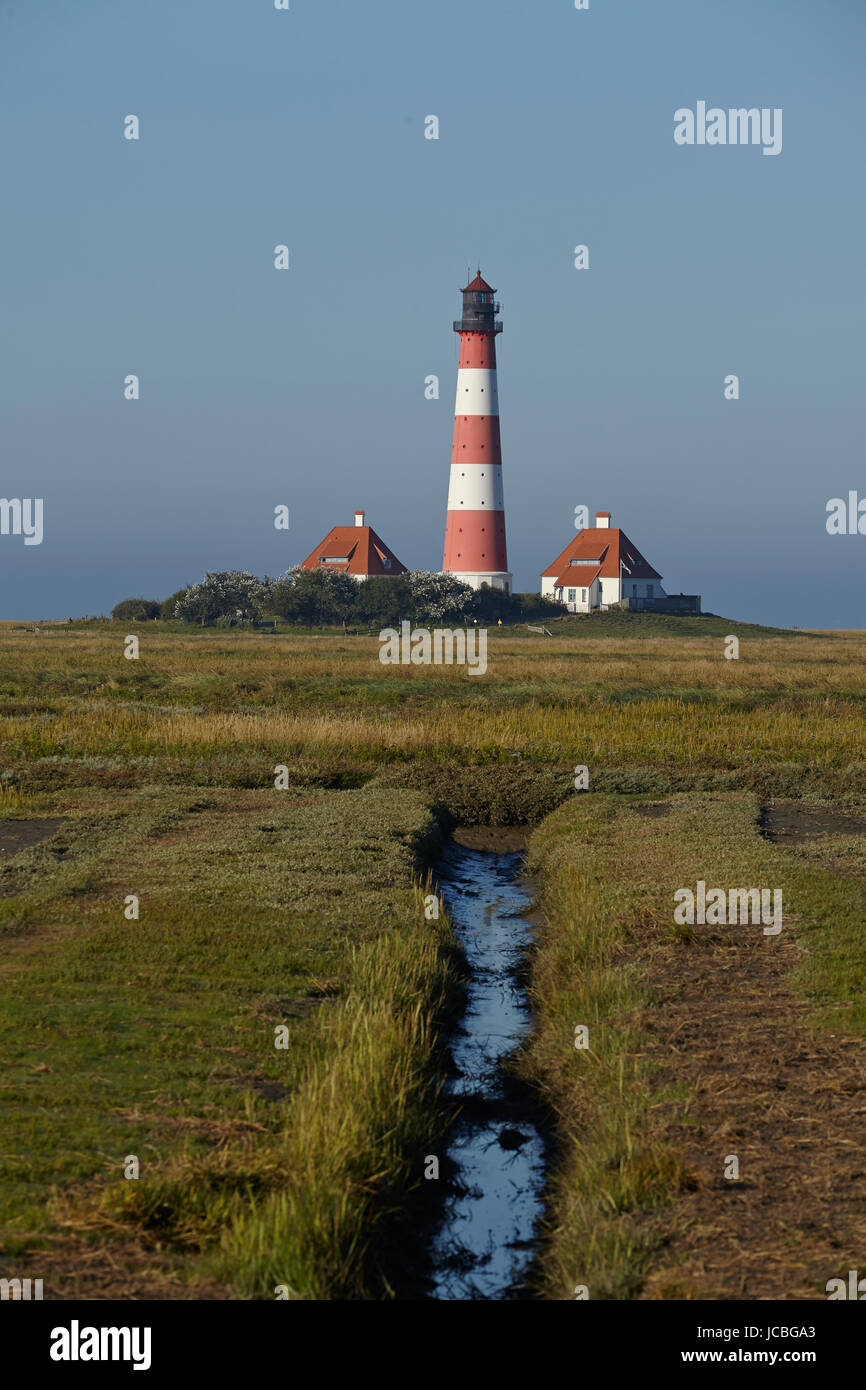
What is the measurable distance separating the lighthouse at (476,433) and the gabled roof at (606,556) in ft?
48.2

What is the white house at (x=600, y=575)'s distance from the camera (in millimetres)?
103500

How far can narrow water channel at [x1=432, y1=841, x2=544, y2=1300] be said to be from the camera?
8.09m

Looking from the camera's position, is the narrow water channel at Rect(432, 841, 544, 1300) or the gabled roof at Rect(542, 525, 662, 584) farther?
the gabled roof at Rect(542, 525, 662, 584)

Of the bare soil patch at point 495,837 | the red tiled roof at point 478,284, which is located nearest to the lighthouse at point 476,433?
the red tiled roof at point 478,284

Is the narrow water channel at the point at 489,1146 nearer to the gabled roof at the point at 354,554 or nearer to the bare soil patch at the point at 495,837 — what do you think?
the bare soil patch at the point at 495,837

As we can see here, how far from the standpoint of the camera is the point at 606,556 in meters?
106

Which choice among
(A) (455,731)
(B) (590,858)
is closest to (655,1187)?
(B) (590,858)

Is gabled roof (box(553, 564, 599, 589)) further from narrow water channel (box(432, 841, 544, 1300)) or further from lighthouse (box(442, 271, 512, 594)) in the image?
narrow water channel (box(432, 841, 544, 1300))

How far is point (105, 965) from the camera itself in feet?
39.5

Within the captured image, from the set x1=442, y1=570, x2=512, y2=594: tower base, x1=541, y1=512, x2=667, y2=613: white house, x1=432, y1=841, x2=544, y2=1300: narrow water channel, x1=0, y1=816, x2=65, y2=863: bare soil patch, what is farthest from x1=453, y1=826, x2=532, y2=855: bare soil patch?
x1=541, y1=512, x2=667, y2=613: white house

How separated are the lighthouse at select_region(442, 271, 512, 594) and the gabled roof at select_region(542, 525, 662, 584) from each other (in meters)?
14.7

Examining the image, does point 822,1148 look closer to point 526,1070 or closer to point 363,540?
point 526,1070

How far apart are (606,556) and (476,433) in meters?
21.7
